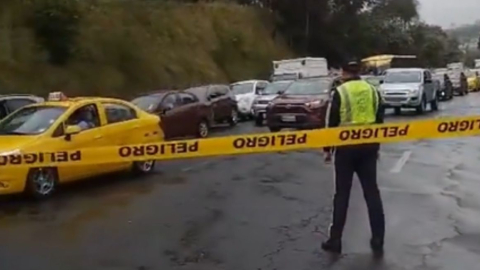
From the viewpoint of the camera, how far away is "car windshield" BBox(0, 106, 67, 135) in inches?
497

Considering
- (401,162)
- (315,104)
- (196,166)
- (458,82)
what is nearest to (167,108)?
(315,104)

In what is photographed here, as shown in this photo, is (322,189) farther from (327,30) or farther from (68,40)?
(327,30)

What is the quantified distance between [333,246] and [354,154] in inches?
36.7

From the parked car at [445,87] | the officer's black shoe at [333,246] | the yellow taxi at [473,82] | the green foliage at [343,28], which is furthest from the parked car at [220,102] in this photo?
the yellow taxi at [473,82]

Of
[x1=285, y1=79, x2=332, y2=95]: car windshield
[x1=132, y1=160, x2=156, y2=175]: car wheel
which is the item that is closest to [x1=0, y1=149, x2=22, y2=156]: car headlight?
[x1=132, y1=160, x2=156, y2=175]: car wheel

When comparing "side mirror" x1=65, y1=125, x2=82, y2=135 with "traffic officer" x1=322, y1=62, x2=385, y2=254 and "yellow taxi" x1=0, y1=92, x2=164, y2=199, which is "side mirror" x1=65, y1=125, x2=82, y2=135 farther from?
"traffic officer" x1=322, y1=62, x2=385, y2=254

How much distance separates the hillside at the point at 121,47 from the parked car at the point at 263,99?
20.2ft

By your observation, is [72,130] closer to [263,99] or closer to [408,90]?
[263,99]

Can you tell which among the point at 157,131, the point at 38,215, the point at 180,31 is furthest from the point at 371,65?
the point at 38,215

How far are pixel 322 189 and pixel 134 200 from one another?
282 centimetres

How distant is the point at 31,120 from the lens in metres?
13.0

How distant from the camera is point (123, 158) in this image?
9805mm

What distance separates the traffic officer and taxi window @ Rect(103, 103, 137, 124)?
6.43 m

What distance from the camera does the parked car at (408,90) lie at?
3219 centimetres
